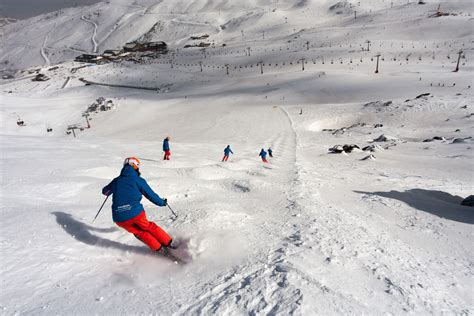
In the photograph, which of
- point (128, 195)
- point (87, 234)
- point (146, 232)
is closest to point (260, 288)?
point (146, 232)

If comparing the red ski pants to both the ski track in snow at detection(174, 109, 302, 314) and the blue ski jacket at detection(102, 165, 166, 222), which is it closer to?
the blue ski jacket at detection(102, 165, 166, 222)

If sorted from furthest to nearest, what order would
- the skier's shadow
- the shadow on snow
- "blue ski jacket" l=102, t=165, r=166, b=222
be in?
the shadow on snow, the skier's shadow, "blue ski jacket" l=102, t=165, r=166, b=222

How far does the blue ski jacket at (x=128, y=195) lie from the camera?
16.6ft

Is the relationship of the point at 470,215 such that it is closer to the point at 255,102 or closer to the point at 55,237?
the point at 55,237

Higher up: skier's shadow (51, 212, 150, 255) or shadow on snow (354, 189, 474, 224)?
skier's shadow (51, 212, 150, 255)

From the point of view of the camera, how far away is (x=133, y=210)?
5086mm

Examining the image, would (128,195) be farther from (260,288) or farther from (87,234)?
(260,288)

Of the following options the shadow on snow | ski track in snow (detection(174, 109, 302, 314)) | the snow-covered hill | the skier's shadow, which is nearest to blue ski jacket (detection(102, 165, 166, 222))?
the skier's shadow

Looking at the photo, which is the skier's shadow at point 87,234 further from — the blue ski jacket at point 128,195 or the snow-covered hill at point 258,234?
the blue ski jacket at point 128,195

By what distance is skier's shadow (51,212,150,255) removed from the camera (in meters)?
5.36

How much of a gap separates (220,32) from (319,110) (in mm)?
133567

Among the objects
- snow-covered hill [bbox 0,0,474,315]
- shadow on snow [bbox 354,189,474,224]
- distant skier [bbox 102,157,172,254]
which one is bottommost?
shadow on snow [bbox 354,189,474,224]

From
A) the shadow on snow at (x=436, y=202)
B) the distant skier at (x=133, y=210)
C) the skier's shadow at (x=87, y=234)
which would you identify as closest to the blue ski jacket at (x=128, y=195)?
the distant skier at (x=133, y=210)

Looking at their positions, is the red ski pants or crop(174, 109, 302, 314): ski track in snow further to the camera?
the red ski pants
